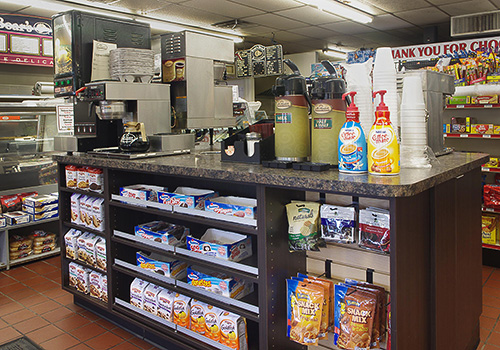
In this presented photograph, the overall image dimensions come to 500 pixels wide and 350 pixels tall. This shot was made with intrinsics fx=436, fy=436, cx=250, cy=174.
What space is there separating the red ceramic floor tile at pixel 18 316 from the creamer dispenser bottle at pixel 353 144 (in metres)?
2.83

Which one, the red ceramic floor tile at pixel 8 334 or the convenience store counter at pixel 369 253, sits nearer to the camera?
the convenience store counter at pixel 369 253

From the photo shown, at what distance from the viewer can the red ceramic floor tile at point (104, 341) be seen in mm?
2918

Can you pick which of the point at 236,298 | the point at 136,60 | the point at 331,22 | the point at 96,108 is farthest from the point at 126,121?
the point at 331,22

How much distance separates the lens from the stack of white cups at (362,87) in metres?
2.15

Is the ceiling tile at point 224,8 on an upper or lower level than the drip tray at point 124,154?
upper

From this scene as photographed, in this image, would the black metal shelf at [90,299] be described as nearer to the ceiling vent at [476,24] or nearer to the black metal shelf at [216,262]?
the black metal shelf at [216,262]

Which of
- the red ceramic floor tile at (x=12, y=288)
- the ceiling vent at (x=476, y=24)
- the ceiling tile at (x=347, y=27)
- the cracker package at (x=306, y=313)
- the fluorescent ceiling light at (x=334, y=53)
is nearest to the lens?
the cracker package at (x=306, y=313)

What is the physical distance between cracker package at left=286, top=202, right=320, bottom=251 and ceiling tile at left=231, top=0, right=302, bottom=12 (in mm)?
5396

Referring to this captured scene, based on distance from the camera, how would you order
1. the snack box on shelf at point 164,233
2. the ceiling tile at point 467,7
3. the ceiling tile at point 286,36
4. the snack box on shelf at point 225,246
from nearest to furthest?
the snack box on shelf at point 225,246 → the snack box on shelf at point 164,233 → the ceiling tile at point 467,7 → the ceiling tile at point 286,36

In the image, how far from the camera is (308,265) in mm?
2299

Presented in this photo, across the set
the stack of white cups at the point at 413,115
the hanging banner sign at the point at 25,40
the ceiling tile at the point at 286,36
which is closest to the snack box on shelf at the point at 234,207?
the stack of white cups at the point at 413,115

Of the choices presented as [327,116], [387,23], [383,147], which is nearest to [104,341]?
[327,116]

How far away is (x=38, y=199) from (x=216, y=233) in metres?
2.97

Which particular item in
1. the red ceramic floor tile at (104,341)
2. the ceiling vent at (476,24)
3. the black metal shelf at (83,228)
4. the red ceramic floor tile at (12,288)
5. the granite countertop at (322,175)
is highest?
the ceiling vent at (476,24)
